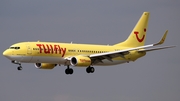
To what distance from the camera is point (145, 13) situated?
14562cm

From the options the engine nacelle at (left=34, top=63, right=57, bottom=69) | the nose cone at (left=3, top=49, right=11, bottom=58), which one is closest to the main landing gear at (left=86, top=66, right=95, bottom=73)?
the engine nacelle at (left=34, top=63, right=57, bottom=69)

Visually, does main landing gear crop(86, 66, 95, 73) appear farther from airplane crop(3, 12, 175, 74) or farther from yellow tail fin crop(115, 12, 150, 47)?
yellow tail fin crop(115, 12, 150, 47)

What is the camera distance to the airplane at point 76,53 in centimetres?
12320

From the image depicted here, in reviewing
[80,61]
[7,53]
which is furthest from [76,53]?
[7,53]

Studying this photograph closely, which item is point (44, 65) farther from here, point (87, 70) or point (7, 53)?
point (7, 53)

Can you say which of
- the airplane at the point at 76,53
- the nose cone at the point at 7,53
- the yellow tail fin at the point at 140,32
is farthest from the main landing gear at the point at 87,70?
the yellow tail fin at the point at 140,32

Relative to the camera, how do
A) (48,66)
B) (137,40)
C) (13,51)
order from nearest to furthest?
(13,51) → (48,66) → (137,40)

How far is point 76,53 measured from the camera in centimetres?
12975

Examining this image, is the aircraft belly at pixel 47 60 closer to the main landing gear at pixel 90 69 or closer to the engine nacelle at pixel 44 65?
the main landing gear at pixel 90 69

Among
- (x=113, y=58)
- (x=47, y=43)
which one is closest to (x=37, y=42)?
(x=47, y=43)

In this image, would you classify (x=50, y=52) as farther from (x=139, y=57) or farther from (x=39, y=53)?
(x=139, y=57)

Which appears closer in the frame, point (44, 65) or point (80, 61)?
point (80, 61)

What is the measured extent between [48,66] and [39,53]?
9687 mm

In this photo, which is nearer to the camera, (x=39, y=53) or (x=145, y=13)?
(x=39, y=53)
